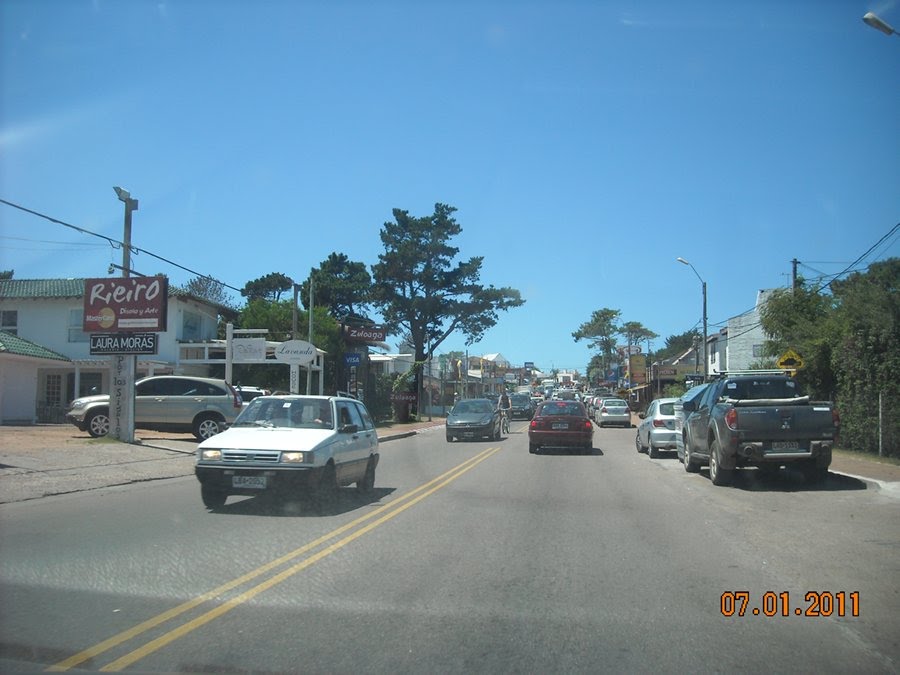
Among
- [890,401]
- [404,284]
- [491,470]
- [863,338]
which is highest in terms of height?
[404,284]

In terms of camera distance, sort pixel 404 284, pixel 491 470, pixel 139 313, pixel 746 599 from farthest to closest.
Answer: pixel 404 284 < pixel 139 313 < pixel 491 470 < pixel 746 599

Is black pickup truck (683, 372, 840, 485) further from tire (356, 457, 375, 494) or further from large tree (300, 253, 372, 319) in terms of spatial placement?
large tree (300, 253, 372, 319)

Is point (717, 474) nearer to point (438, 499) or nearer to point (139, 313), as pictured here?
point (438, 499)

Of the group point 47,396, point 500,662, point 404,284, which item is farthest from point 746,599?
point 404,284

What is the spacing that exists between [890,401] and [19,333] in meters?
34.6

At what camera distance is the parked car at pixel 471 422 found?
2806 cm

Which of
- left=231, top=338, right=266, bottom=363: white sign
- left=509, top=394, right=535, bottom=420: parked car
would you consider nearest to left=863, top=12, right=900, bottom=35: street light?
left=231, top=338, right=266, bottom=363: white sign

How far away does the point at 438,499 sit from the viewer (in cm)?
1230

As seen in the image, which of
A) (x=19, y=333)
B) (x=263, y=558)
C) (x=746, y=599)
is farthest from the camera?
(x=19, y=333)

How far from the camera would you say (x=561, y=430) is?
72.3ft

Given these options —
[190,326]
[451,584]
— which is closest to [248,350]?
[190,326]

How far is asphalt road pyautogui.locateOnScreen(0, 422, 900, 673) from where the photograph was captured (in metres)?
5.21

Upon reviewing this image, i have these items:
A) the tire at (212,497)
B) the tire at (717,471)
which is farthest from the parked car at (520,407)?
the tire at (212,497)

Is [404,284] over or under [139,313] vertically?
over
